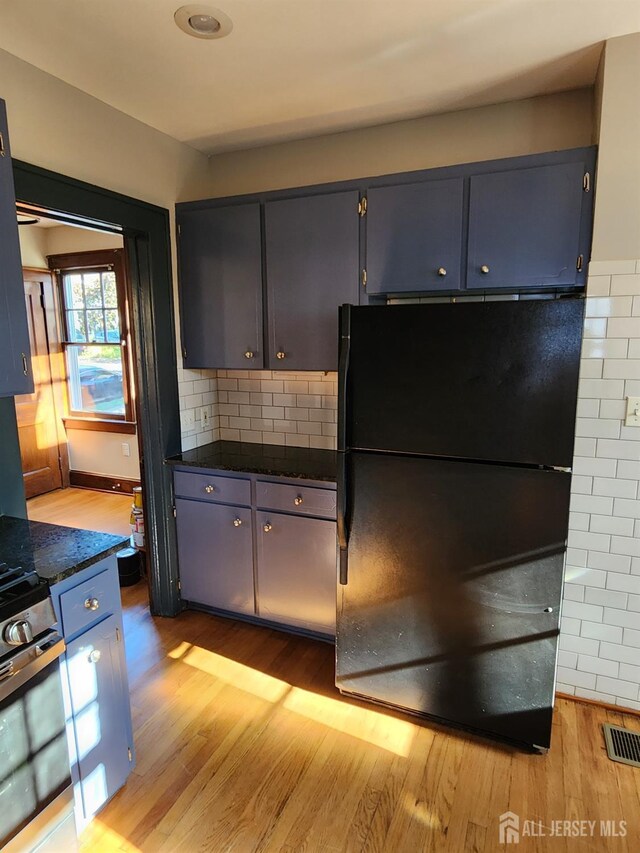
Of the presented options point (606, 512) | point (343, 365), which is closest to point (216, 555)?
point (343, 365)

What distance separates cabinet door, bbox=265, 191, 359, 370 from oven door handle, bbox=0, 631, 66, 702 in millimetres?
1592

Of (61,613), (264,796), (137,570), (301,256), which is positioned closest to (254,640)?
(264,796)

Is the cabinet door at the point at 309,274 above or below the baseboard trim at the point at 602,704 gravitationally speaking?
above

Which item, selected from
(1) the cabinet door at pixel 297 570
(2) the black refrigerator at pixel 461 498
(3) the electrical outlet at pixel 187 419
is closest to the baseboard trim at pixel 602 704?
(2) the black refrigerator at pixel 461 498

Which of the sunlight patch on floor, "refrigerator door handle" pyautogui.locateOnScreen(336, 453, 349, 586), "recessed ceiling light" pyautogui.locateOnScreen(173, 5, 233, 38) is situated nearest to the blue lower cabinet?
the sunlight patch on floor

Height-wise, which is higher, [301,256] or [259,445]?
[301,256]

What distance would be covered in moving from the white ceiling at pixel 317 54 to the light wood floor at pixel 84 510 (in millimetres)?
3038

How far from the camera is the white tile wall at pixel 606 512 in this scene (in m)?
1.98

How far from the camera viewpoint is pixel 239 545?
2.64 meters

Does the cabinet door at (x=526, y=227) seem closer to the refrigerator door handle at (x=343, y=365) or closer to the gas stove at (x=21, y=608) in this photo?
the refrigerator door handle at (x=343, y=365)

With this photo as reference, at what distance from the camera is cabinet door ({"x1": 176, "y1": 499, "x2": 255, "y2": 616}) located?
2.64 metres

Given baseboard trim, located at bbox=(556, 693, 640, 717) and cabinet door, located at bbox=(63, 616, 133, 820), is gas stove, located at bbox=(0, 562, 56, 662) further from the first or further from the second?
baseboard trim, located at bbox=(556, 693, 640, 717)

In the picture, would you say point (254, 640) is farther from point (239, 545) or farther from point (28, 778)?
point (28, 778)

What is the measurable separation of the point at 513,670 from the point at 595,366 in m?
1.23
